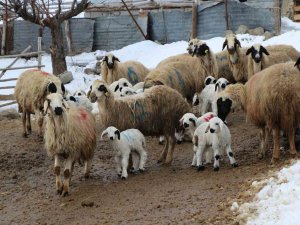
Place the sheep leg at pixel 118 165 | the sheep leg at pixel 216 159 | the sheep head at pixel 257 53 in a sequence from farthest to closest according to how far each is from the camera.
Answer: the sheep head at pixel 257 53 < the sheep leg at pixel 118 165 < the sheep leg at pixel 216 159

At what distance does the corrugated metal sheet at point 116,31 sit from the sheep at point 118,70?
380 inches

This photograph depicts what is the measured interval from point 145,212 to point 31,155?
4.73 m

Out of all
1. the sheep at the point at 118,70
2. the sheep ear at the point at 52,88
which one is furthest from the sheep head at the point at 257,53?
the sheep ear at the point at 52,88

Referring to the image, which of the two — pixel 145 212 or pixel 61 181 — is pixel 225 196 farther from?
pixel 61 181

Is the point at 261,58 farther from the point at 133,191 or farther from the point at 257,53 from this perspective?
the point at 133,191

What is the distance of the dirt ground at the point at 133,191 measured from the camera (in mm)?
7027

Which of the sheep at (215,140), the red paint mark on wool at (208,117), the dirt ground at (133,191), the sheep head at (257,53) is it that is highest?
the sheep head at (257,53)

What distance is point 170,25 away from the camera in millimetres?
23625

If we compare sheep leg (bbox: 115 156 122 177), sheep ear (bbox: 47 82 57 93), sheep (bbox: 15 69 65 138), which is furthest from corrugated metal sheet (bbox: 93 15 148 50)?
sheep leg (bbox: 115 156 122 177)

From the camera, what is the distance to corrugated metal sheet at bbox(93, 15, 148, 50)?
80.1ft

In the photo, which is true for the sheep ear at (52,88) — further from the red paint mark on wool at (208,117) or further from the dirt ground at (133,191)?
the red paint mark on wool at (208,117)

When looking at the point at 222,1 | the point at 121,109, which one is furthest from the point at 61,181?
the point at 222,1

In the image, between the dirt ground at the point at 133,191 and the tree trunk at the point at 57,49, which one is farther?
the tree trunk at the point at 57,49

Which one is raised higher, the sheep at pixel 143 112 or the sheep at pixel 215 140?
the sheep at pixel 143 112
